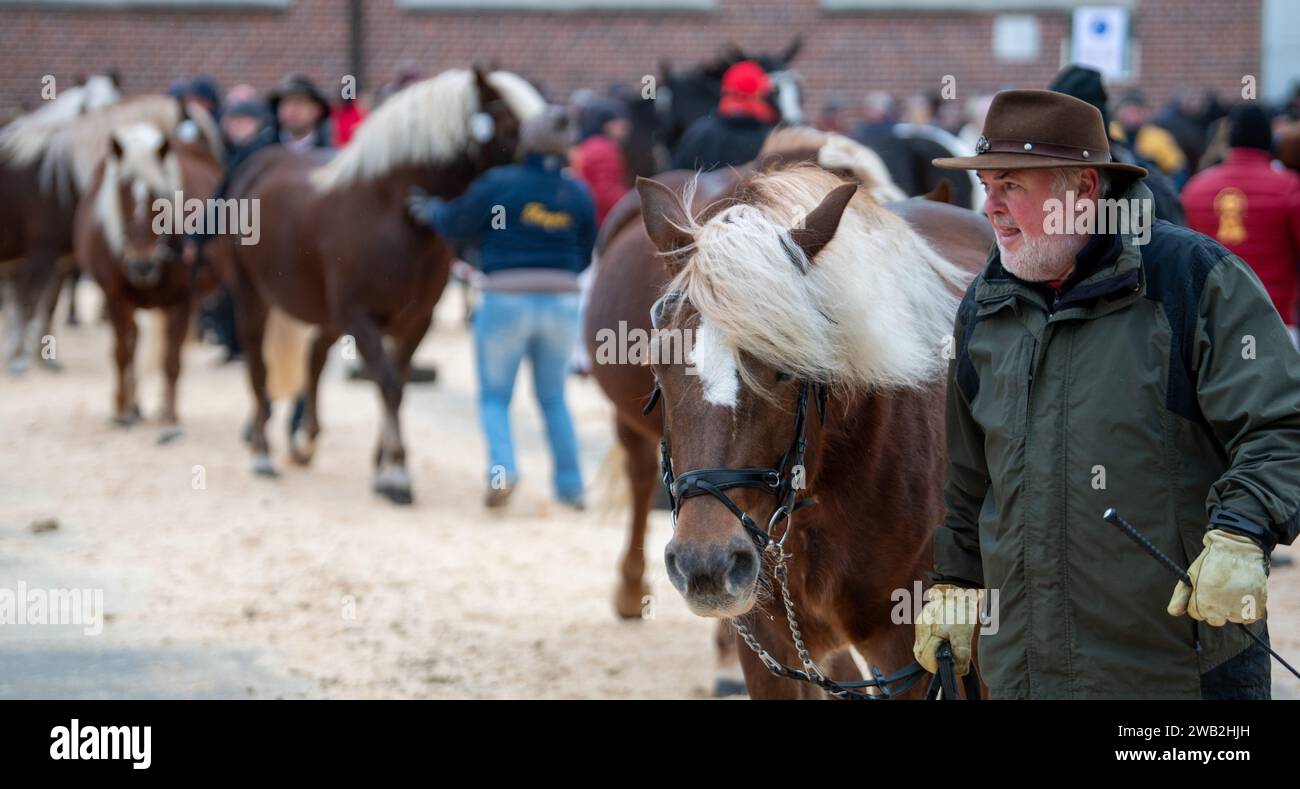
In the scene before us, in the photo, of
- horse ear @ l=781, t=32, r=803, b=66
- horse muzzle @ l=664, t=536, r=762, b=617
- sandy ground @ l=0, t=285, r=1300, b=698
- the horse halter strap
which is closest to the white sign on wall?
horse ear @ l=781, t=32, r=803, b=66

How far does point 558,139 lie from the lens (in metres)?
8.08

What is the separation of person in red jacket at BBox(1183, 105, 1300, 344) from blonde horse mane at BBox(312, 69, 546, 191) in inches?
153

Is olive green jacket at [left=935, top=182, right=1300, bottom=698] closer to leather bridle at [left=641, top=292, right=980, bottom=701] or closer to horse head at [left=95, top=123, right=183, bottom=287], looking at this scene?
leather bridle at [left=641, top=292, right=980, bottom=701]

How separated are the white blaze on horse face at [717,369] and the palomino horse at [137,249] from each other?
288 inches

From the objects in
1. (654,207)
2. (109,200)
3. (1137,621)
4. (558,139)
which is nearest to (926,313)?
(654,207)

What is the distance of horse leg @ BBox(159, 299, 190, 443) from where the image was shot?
32.6 ft

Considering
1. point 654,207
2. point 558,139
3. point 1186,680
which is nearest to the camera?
point 1186,680

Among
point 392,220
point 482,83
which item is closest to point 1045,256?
point 482,83

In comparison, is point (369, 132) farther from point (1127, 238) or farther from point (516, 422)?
point (1127, 238)

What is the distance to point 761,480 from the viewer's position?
2898mm

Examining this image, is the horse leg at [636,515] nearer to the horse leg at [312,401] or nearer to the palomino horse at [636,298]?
the palomino horse at [636,298]

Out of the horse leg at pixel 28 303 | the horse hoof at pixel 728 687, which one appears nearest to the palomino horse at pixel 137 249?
the horse leg at pixel 28 303

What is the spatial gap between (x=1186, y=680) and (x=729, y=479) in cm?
95
